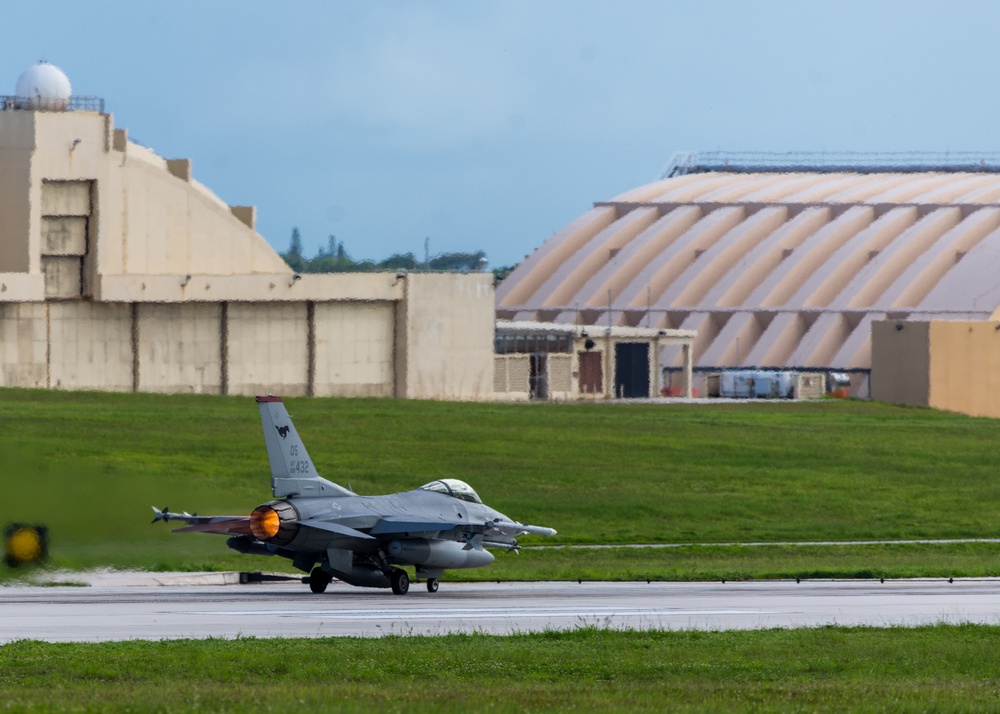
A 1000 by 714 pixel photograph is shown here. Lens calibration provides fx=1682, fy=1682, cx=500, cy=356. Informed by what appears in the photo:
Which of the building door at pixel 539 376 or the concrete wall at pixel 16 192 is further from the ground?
the concrete wall at pixel 16 192

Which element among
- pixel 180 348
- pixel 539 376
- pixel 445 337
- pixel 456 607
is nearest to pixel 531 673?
pixel 456 607

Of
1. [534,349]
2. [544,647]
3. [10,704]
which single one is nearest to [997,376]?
[534,349]

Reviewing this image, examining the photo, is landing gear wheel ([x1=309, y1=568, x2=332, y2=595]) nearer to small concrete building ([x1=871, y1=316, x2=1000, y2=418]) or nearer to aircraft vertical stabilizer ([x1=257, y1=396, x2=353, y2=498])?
aircraft vertical stabilizer ([x1=257, y1=396, x2=353, y2=498])

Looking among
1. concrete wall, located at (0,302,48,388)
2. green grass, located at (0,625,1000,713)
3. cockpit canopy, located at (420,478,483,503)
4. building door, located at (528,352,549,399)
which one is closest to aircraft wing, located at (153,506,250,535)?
cockpit canopy, located at (420,478,483,503)

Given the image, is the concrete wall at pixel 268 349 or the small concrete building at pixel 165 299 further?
the concrete wall at pixel 268 349

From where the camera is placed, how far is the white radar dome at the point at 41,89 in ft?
279

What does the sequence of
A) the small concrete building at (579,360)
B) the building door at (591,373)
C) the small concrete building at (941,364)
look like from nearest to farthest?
the small concrete building at (579,360) < the small concrete building at (941,364) < the building door at (591,373)

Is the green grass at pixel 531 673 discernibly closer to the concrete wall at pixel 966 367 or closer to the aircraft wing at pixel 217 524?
the aircraft wing at pixel 217 524

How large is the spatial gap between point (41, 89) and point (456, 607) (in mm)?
59997

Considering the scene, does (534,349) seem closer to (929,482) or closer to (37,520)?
(929,482)

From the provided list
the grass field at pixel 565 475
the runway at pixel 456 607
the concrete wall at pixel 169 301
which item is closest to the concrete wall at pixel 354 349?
the concrete wall at pixel 169 301

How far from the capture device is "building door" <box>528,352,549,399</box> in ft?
342

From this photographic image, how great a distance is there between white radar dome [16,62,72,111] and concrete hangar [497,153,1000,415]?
173 feet

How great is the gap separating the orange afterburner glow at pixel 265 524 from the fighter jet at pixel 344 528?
0.07 ft
